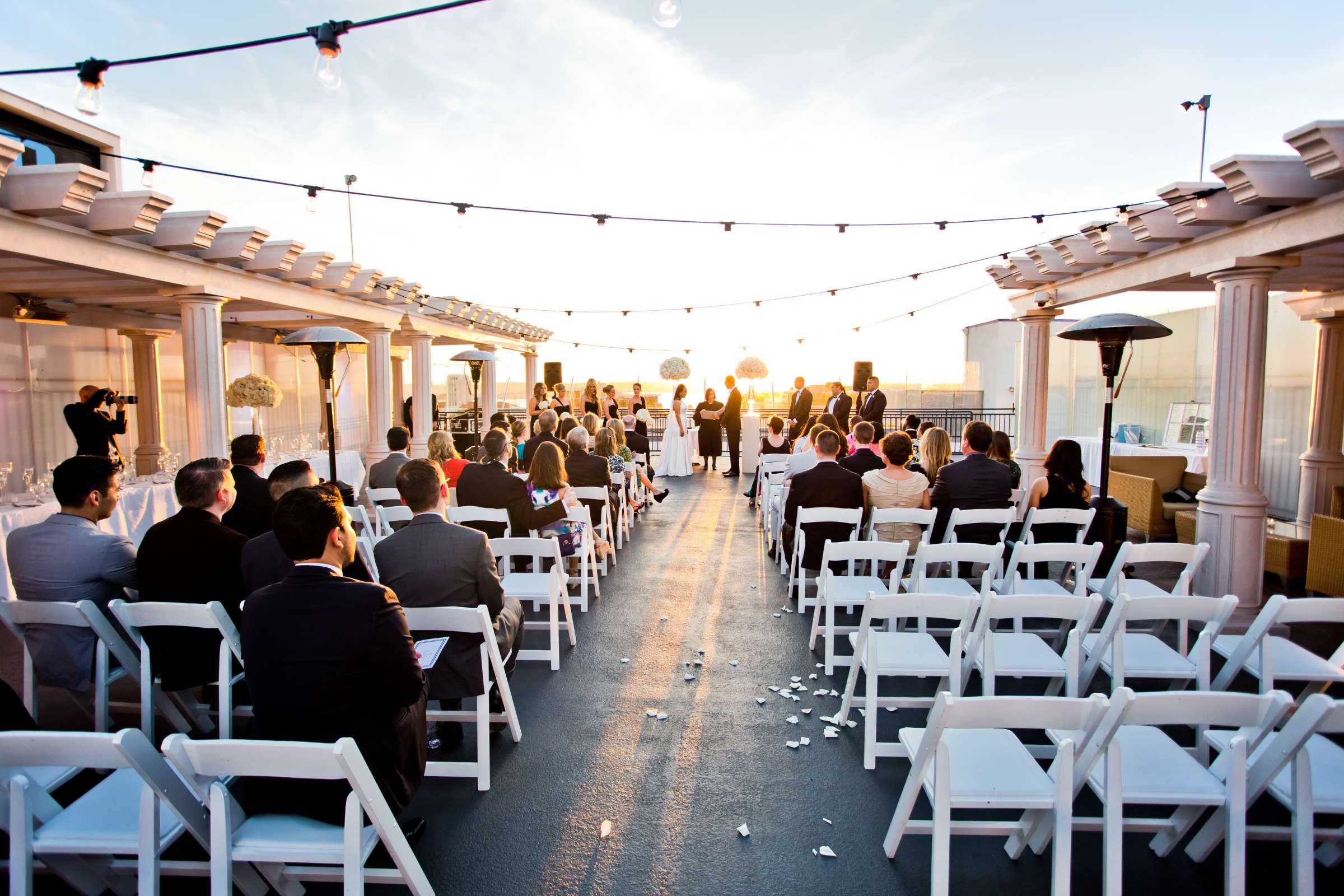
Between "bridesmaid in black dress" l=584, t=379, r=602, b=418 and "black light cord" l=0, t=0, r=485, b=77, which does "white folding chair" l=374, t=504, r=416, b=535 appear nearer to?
"black light cord" l=0, t=0, r=485, b=77

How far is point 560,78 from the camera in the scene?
6.89m

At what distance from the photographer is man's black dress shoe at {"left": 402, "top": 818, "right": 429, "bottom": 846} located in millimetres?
2309

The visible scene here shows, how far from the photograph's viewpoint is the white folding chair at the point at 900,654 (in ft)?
8.30

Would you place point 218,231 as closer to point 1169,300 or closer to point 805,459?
point 805,459

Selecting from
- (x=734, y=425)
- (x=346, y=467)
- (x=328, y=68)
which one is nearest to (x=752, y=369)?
(x=734, y=425)

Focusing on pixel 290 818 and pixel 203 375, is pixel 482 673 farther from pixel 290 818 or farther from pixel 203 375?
pixel 203 375

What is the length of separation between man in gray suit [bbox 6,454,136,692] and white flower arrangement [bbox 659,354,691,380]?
13.5 meters

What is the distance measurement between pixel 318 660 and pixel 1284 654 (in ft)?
12.4

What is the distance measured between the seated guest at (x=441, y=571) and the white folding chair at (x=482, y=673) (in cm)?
5

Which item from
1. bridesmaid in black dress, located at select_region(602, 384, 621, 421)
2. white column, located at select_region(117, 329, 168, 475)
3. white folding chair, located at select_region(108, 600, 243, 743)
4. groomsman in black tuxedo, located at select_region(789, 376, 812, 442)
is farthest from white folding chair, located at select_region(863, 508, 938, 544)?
white column, located at select_region(117, 329, 168, 475)

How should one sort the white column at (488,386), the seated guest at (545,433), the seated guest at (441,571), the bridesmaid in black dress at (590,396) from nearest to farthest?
the seated guest at (441,571)
the seated guest at (545,433)
the bridesmaid in black dress at (590,396)
the white column at (488,386)

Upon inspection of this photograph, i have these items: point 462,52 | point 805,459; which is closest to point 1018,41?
point 805,459

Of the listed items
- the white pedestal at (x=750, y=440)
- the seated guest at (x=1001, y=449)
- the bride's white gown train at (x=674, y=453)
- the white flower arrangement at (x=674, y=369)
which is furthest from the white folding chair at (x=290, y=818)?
the white flower arrangement at (x=674, y=369)

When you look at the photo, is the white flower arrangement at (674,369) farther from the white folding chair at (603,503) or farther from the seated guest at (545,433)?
the white folding chair at (603,503)
